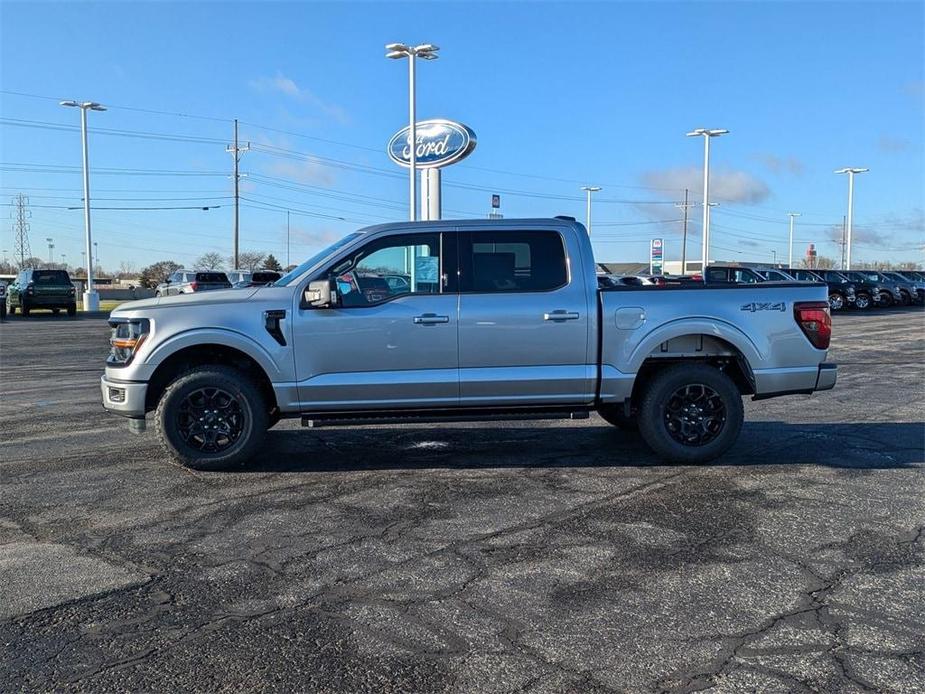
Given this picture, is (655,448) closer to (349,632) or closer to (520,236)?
(520,236)

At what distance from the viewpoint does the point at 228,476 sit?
649cm

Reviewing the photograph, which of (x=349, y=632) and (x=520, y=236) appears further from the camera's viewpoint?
(x=520, y=236)

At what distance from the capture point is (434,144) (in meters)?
28.8

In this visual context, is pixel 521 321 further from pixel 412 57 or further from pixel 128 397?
pixel 412 57

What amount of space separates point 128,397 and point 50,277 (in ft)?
97.3

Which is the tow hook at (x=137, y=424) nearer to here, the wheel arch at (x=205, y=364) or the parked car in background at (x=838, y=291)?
the wheel arch at (x=205, y=364)

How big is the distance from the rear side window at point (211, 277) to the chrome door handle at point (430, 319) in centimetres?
2991

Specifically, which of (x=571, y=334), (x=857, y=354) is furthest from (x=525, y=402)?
(x=857, y=354)

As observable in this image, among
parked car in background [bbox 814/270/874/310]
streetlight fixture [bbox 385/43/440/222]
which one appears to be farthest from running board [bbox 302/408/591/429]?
parked car in background [bbox 814/270/874/310]

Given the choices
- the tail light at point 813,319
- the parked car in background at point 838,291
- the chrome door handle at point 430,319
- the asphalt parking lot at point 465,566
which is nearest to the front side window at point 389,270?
the chrome door handle at point 430,319

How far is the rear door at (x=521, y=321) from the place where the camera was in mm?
6547

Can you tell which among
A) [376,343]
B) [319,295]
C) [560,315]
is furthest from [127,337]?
[560,315]

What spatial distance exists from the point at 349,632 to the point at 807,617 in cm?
219

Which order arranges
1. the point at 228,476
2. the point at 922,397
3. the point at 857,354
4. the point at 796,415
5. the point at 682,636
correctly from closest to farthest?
the point at 682,636 → the point at 228,476 → the point at 796,415 → the point at 922,397 → the point at 857,354
